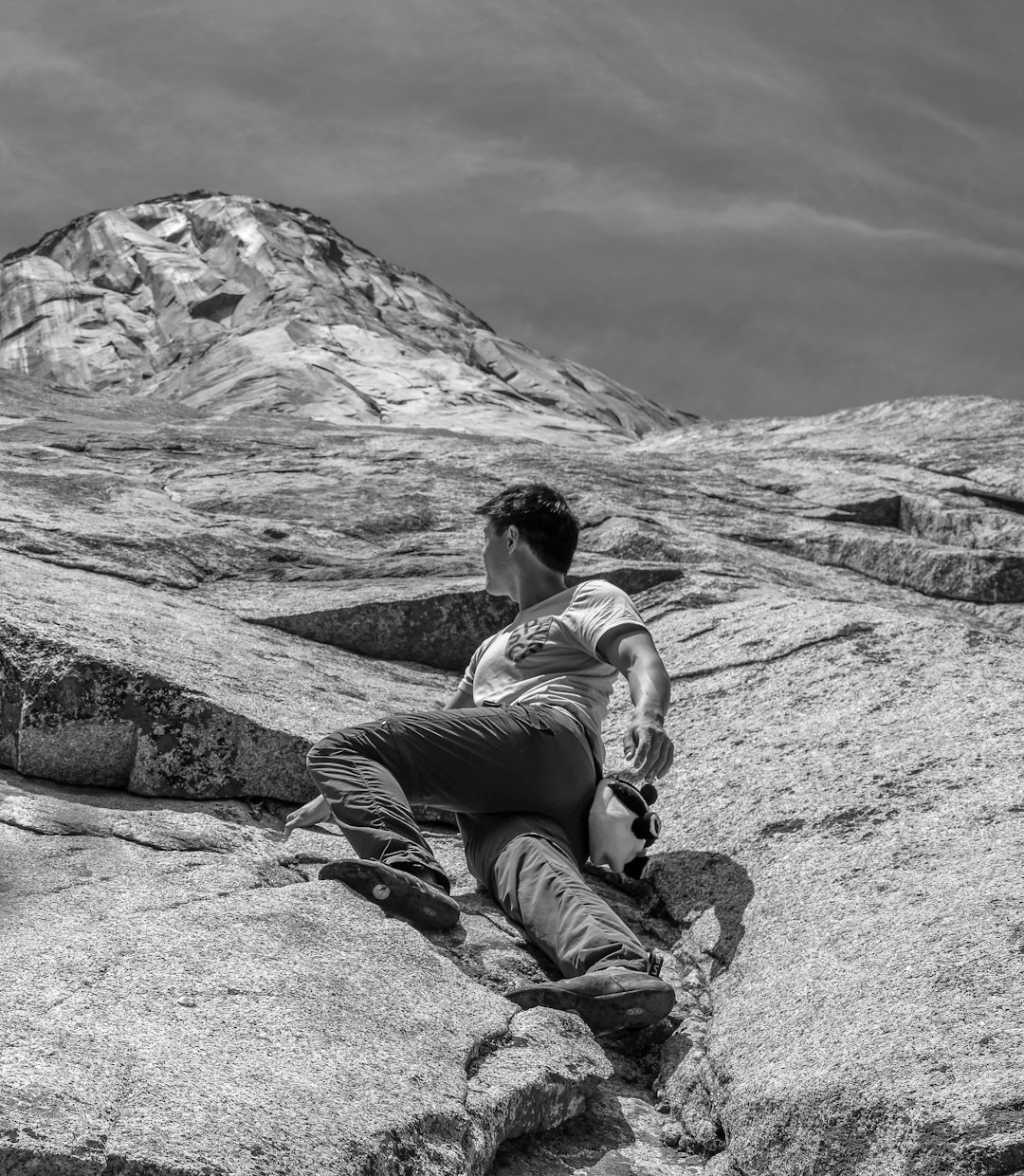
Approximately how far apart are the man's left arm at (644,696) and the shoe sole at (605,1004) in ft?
2.61

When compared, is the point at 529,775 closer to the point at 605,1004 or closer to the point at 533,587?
the point at 605,1004

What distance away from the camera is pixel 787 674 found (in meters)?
6.22

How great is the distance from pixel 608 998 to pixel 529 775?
1.09 m

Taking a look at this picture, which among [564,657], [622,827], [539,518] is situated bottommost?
[622,827]

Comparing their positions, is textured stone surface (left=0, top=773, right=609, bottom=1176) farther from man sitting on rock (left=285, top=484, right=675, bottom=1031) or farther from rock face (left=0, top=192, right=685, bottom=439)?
rock face (left=0, top=192, right=685, bottom=439)

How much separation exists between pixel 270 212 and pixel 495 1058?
68269mm

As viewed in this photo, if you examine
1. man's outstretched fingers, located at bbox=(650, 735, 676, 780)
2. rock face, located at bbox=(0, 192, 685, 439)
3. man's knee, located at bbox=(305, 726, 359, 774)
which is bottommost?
man's knee, located at bbox=(305, 726, 359, 774)

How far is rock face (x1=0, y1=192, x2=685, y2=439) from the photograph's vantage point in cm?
3503

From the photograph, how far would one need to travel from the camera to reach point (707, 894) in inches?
189

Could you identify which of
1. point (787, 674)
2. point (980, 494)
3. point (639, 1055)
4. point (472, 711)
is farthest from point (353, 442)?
point (639, 1055)

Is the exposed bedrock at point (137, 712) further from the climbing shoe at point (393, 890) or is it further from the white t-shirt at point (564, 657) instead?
the climbing shoe at point (393, 890)

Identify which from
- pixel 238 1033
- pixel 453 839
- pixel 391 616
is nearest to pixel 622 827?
pixel 453 839

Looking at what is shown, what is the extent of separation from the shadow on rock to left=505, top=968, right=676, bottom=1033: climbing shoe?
632 mm

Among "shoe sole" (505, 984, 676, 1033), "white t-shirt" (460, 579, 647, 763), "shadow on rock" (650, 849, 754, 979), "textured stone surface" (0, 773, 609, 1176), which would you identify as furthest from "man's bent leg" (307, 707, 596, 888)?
"shoe sole" (505, 984, 676, 1033)
